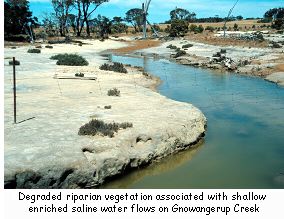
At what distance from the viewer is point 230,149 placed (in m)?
15.9

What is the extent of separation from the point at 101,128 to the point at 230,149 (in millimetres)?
5009

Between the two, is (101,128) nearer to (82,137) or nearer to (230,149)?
(82,137)

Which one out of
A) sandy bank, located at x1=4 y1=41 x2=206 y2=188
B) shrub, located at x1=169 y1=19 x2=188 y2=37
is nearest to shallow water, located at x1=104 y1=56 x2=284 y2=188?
sandy bank, located at x1=4 y1=41 x2=206 y2=188

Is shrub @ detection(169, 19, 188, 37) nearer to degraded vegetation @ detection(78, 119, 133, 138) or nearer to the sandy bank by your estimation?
the sandy bank

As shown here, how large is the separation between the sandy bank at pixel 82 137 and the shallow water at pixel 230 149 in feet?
1.94

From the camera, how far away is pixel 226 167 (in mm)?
14047

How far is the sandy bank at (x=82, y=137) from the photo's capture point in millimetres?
11430

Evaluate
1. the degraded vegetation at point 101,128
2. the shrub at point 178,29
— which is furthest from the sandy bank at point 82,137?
the shrub at point 178,29

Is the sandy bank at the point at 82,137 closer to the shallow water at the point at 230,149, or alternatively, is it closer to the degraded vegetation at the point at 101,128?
the degraded vegetation at the point at 101,128

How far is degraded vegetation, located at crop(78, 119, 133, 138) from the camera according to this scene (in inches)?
548
